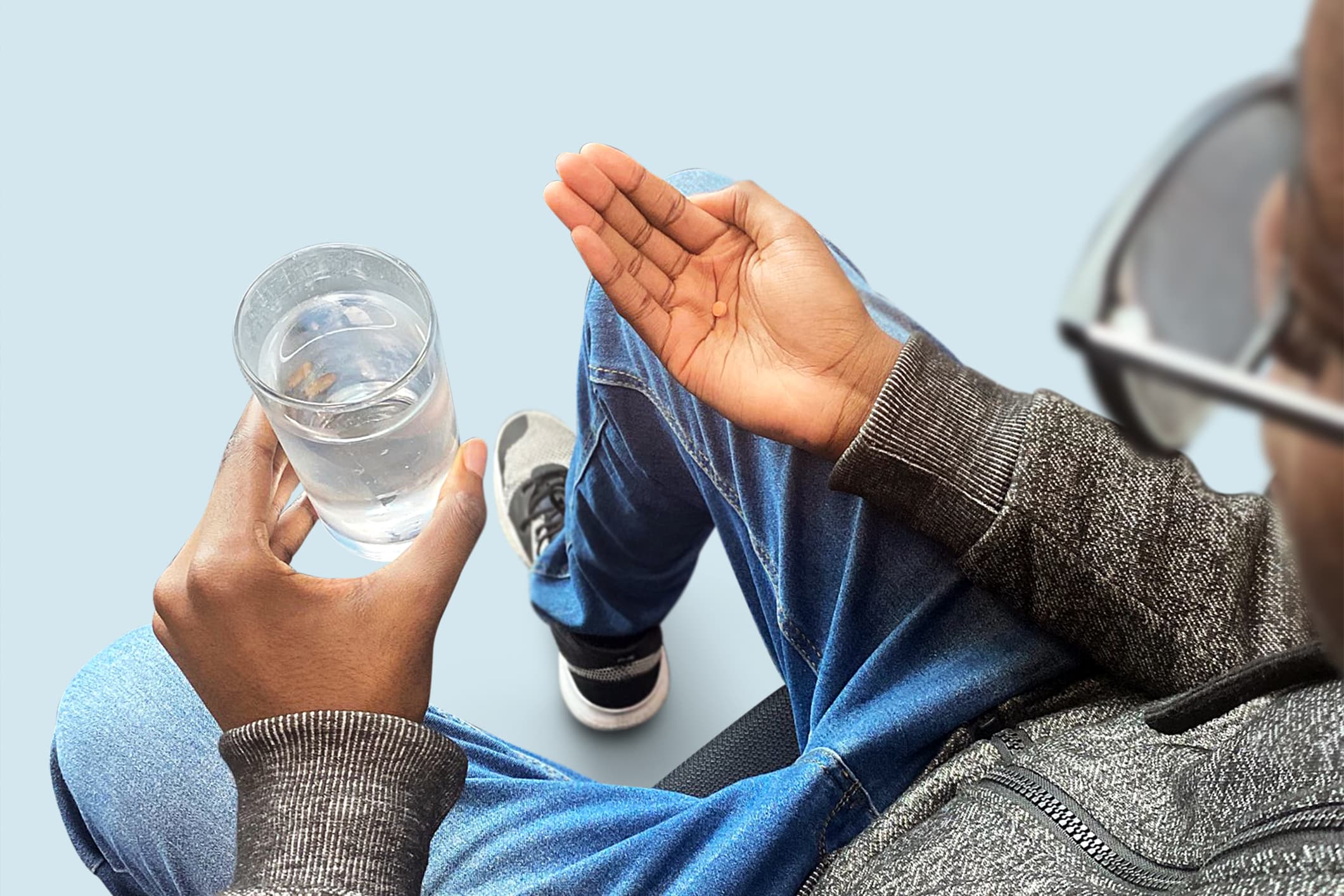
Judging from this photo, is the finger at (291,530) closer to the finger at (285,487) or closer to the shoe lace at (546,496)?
the finger at (285,487)

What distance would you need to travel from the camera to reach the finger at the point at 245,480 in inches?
29.5

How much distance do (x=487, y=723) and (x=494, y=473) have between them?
311 mm

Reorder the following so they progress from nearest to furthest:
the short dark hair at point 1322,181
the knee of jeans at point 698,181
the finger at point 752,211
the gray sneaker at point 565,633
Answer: the short dark hair at point 1322,181 < the finger at point 752,211 < the knee of jeans at point 698,181 < the gray sneaker at point 565,633

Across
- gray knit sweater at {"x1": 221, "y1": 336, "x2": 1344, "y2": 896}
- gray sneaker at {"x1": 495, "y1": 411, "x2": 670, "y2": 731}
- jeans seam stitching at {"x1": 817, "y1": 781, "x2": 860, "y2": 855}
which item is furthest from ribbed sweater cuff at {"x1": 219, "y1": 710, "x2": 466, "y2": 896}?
gray sneaker at {"x1": 495, "y1": 411, "x2": 670, "y2": 731}

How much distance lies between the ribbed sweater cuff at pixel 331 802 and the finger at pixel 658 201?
1.37ft

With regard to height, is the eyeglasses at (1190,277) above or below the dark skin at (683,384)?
above

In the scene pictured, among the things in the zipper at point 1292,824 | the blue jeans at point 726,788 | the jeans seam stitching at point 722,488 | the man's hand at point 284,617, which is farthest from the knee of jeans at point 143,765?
the zipper at point 1292,824

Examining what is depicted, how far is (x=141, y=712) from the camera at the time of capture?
93 cm

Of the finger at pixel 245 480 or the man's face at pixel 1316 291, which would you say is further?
the finger at pixel 245 480

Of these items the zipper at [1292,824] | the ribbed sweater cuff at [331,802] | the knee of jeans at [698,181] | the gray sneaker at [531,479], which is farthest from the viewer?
the gray sneaker at [531,479]

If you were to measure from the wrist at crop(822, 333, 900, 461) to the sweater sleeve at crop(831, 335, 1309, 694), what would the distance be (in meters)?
0.05

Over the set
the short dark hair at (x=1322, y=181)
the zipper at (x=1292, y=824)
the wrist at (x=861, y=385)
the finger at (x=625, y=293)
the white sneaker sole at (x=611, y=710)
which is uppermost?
the short dark hair at (x=1322, y=181)

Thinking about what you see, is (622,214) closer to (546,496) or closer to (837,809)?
(837,809)

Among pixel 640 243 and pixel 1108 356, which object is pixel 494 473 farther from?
pixel 1108 356
